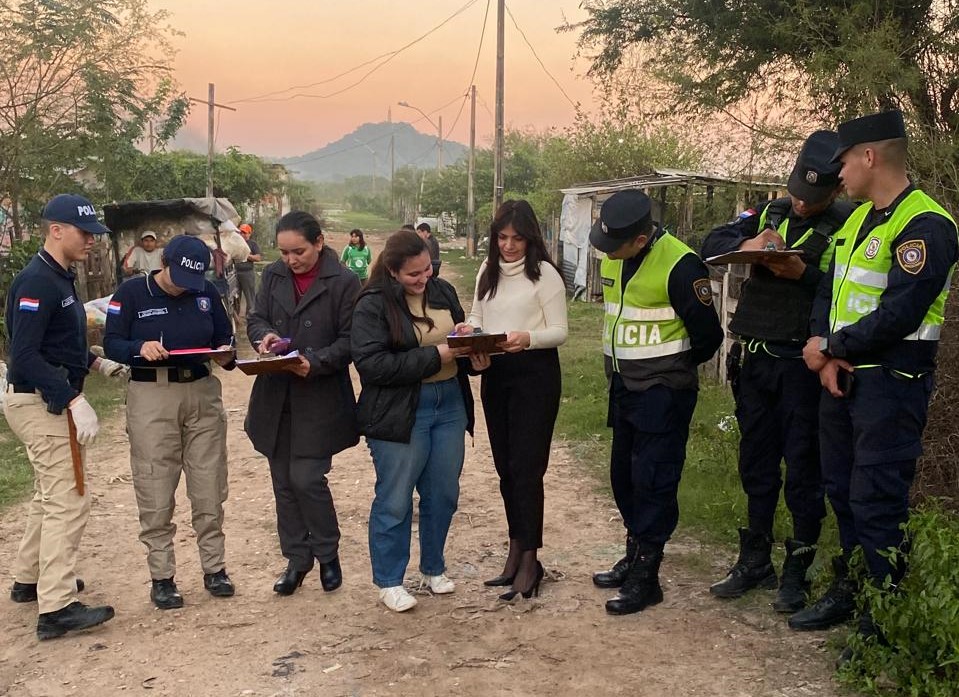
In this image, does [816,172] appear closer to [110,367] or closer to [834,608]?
[834,608]

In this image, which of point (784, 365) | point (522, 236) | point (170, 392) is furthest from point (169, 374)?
point (784, 365)

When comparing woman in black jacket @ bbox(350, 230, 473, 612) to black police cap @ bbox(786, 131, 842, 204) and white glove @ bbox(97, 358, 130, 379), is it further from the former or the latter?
black police cap @ bbox(786, 131, 842, 204)

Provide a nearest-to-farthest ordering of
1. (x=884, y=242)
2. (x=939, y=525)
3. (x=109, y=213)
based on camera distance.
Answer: (x=884, y=242), (x=939, y=525), (x=109, y=213)

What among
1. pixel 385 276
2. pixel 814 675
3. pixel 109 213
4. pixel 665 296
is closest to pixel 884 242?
pixel 665 296

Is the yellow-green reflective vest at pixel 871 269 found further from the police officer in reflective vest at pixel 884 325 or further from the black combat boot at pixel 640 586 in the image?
the black combat boot at pixel 640 586

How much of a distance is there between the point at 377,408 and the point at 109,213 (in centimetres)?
1127

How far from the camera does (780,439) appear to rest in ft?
14.4

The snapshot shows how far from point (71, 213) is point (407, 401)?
1820 mm

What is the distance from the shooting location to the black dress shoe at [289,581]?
4.76 meters

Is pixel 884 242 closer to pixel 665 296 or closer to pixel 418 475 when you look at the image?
pixel 665 296

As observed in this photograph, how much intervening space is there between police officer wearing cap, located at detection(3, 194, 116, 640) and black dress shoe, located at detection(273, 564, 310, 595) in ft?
2.69

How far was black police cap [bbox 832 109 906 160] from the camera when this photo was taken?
3594mm

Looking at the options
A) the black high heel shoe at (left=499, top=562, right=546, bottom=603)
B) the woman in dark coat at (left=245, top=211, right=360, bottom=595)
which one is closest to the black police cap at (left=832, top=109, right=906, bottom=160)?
the woman in dark coat at (left=245, top=211, right=360, bottom=595)

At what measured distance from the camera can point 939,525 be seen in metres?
3.91
